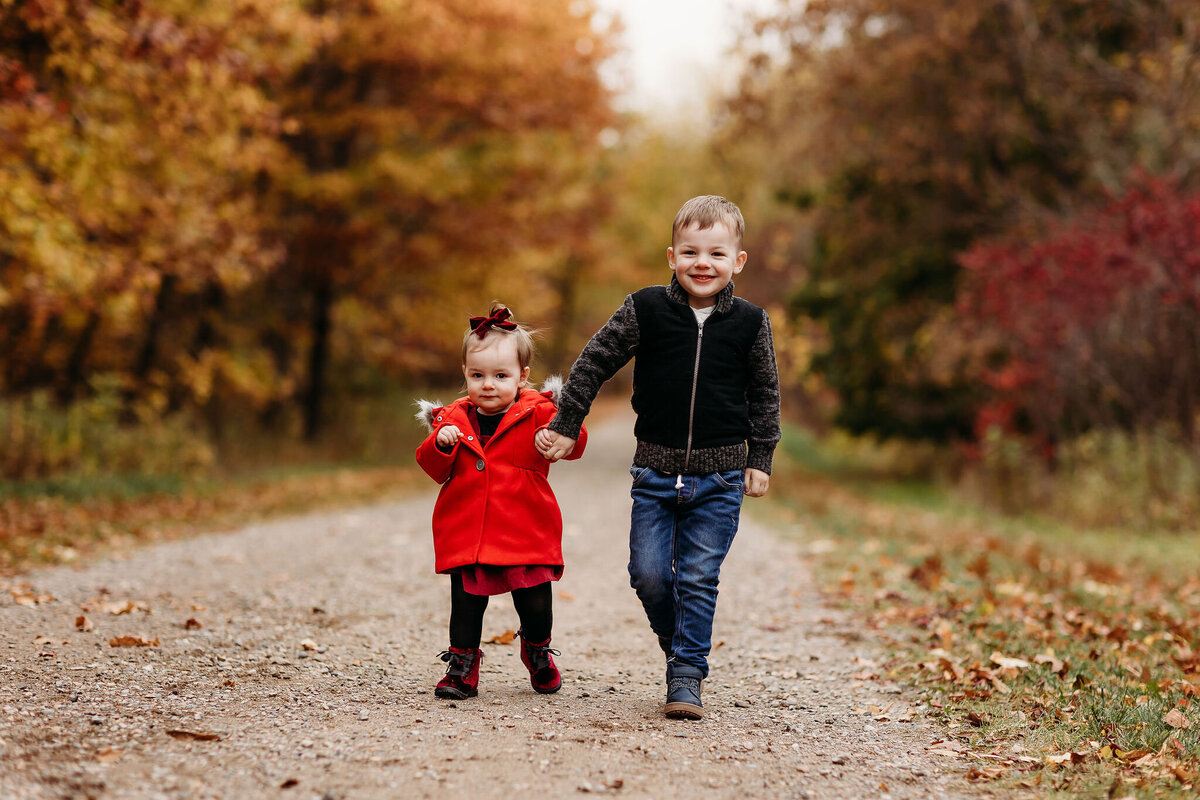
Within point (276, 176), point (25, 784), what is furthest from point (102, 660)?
point (276, 176)

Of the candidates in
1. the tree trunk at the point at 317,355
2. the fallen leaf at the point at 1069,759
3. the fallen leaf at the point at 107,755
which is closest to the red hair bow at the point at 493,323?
the fallen leaf at the point at 107,755

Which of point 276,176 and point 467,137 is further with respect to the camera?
point 467,137

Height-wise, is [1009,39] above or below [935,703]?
above

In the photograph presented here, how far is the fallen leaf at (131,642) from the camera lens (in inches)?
180

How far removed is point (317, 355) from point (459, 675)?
48.7ft

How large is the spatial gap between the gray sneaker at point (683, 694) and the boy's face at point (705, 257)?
4.93 feet

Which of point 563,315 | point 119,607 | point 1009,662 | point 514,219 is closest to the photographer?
point 1009,662

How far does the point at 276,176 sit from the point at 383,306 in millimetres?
4110

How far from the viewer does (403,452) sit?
2017 centimetres

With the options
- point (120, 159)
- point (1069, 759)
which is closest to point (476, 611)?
point (1069, 759)

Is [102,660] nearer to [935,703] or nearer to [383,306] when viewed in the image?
[935,703]

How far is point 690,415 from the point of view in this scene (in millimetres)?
4055

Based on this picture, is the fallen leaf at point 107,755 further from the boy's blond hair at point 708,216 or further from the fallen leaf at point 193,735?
the boy's blond hair at point 708,216

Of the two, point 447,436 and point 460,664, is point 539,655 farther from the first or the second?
point 447,436
